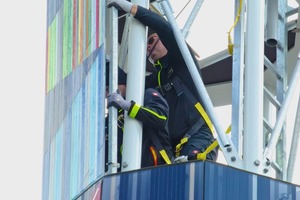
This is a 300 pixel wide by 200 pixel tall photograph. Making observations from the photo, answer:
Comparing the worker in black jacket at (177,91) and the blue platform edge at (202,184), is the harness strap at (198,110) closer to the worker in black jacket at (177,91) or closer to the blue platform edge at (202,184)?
the worker in black jacket at (177,91)

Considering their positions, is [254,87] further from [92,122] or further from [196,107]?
[92,122]

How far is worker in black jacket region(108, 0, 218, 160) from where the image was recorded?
37.9ft

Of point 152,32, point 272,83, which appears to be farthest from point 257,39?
point 272,83

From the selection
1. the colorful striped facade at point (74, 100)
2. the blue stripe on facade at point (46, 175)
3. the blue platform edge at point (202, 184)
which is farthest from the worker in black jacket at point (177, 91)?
the blue stripe on facade at point (46, 175)

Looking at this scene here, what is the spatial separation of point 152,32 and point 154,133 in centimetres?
147

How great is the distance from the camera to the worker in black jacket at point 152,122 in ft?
36.9

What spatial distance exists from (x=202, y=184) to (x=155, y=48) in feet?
8.52

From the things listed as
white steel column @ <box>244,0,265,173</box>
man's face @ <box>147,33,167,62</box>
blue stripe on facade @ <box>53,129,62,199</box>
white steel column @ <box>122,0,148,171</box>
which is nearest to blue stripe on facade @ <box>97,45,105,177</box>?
white steel column @ <box>122,0,148,171</box>

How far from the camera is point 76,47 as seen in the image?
1219cm

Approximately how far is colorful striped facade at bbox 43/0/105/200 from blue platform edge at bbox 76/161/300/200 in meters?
0.82

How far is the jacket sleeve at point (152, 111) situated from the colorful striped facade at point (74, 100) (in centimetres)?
32

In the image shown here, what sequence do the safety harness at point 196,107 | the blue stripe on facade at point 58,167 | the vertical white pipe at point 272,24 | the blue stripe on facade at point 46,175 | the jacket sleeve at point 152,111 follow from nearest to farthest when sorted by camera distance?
the jacket sleeve at point 152,111 → the safety harness at point 196,107 → the blue stripe on facade at point 58,167 → the vertical white pipe at point 272,24 → the blue stripe on facade at point 46,175

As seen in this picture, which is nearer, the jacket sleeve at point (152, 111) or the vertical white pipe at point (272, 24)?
the jacket sleeve at point (152, 111)

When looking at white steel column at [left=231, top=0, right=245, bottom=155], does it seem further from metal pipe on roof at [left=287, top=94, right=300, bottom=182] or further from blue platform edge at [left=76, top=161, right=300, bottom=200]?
metal pipe on roof at [left=287, top=94, right=300, bottom=182]
